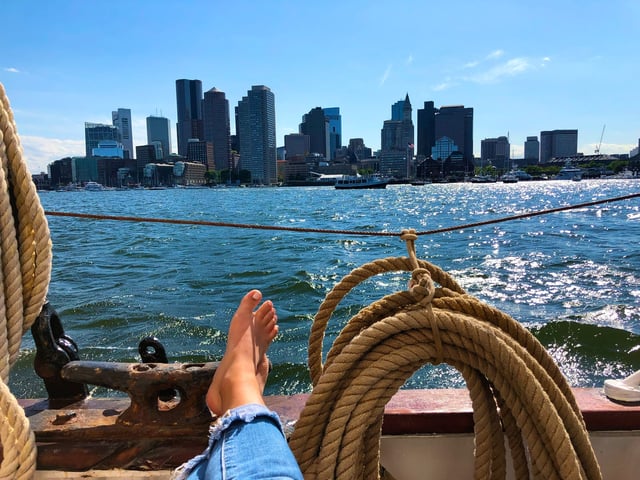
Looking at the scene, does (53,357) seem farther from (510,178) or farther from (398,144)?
(398,144)

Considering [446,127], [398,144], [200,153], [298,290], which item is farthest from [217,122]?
[298,290]

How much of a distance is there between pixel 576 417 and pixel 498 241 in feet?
40.8

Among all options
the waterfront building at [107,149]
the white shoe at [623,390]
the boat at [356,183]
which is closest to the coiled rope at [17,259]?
the white shoe at [623,390]

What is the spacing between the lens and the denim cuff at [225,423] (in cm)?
98

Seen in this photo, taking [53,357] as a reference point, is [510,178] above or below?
above

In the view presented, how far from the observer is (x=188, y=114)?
139250 millimetres

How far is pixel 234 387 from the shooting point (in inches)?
48.3

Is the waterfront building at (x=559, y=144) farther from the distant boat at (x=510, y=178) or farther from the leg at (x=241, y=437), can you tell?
the leg at (x=241, y=437)

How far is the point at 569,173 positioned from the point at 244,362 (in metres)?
107

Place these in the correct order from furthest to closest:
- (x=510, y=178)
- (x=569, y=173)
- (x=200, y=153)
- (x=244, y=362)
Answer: (x=200, y=153), (x=569, y=173), (x=510, y=178), (x=244, y=362)

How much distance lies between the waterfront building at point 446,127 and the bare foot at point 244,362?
12281 centimetres

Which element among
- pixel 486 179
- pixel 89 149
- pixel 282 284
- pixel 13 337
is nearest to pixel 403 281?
pixel 282 284

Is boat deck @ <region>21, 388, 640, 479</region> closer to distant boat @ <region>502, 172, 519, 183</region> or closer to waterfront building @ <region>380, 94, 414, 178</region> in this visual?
distant boat @ <region>502, 172, 519, 183</region>

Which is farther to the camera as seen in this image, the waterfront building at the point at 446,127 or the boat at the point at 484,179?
the waterfront building at the point at 446,127
